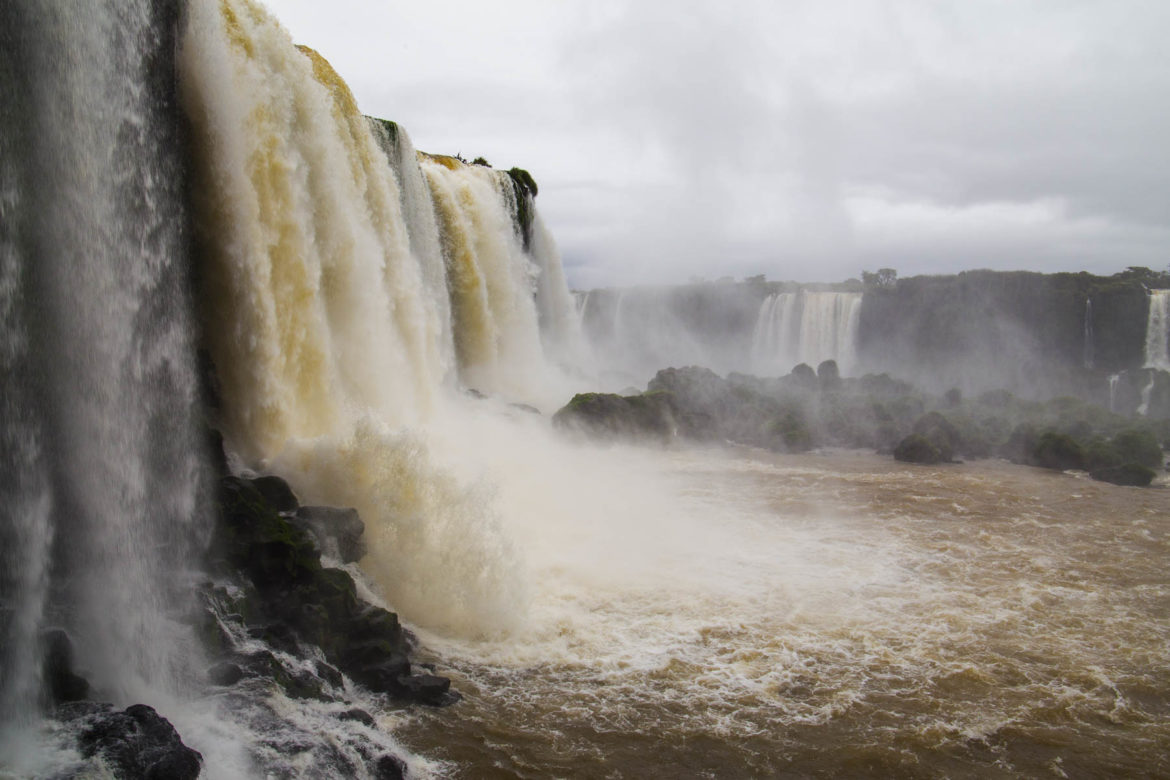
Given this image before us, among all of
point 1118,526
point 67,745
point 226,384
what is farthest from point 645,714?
point 1118,526

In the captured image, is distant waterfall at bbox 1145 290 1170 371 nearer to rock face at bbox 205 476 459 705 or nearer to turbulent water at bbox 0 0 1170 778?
turbulent water at bbox 0 0 1170 778

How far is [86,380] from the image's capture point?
5926mm

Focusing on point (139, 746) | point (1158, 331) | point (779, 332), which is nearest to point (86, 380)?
point (139, 746)

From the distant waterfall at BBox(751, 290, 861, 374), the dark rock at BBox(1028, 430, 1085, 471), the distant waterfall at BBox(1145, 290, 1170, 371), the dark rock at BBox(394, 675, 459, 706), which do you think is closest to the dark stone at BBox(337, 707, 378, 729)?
the dark rock at BBox(394, 675, 459, 706)

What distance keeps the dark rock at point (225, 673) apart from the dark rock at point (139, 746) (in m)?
1.08

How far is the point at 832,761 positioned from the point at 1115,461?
15329 mm

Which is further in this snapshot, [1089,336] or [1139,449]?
[1089,336]

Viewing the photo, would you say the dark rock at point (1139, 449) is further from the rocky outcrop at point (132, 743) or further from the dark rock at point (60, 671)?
the dark rock at point (60, 671)

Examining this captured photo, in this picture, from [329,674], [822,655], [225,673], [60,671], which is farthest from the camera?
[822,655]

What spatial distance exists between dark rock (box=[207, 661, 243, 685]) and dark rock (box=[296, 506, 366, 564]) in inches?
73.3

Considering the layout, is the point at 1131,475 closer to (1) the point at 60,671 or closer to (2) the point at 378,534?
(2) the point at 378,534

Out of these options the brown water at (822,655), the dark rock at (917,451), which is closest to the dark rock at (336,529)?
the brown water at (822,655)

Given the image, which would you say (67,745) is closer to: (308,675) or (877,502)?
(308,675)

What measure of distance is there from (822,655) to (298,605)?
16.0 ft
